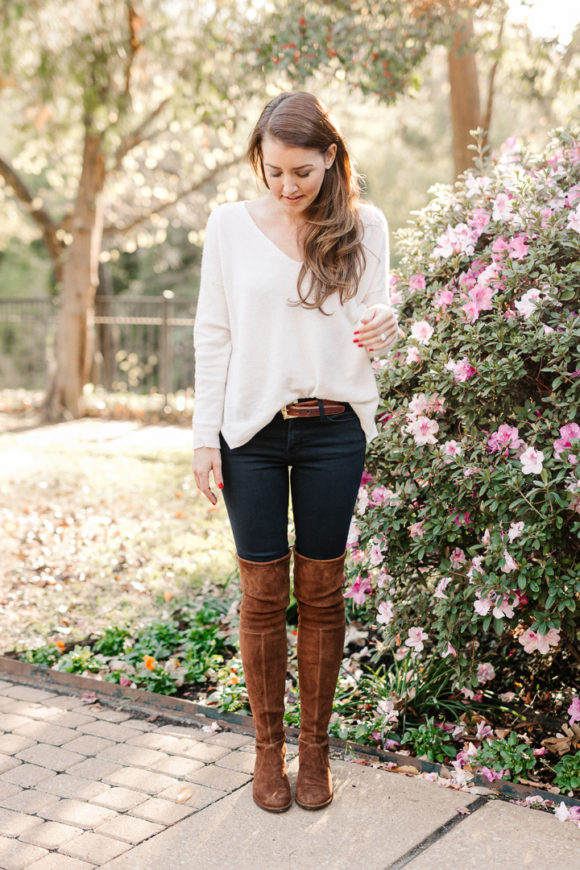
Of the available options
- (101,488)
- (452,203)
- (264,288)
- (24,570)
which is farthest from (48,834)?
(101,488)

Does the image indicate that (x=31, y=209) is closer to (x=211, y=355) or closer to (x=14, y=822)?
(x=211, y=355)

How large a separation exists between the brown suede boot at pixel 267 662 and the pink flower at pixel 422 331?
0.91m

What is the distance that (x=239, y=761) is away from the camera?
3203 millimetres

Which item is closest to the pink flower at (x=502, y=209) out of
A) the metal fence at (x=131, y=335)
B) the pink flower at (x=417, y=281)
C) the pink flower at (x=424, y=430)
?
the pink flower at (x=417, y=281)

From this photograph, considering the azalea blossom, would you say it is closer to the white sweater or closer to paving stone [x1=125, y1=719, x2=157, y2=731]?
the white sweater

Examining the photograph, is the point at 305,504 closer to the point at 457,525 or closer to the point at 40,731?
the point at 457,525

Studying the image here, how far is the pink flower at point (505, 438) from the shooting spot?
9.84 ft

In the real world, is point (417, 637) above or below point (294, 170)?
below

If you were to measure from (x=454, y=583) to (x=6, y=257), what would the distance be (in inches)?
1186

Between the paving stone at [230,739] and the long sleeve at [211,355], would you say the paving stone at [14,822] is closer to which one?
the paving stone at [230,739]

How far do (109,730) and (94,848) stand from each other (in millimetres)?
845

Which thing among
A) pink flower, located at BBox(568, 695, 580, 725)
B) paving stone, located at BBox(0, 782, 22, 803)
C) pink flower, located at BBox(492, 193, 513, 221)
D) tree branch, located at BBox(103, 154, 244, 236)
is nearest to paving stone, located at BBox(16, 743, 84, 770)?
paving stone, located at BBox(0, 782, 22, 803)

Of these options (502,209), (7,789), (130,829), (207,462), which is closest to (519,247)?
(502,209)

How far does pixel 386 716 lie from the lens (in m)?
3.39
